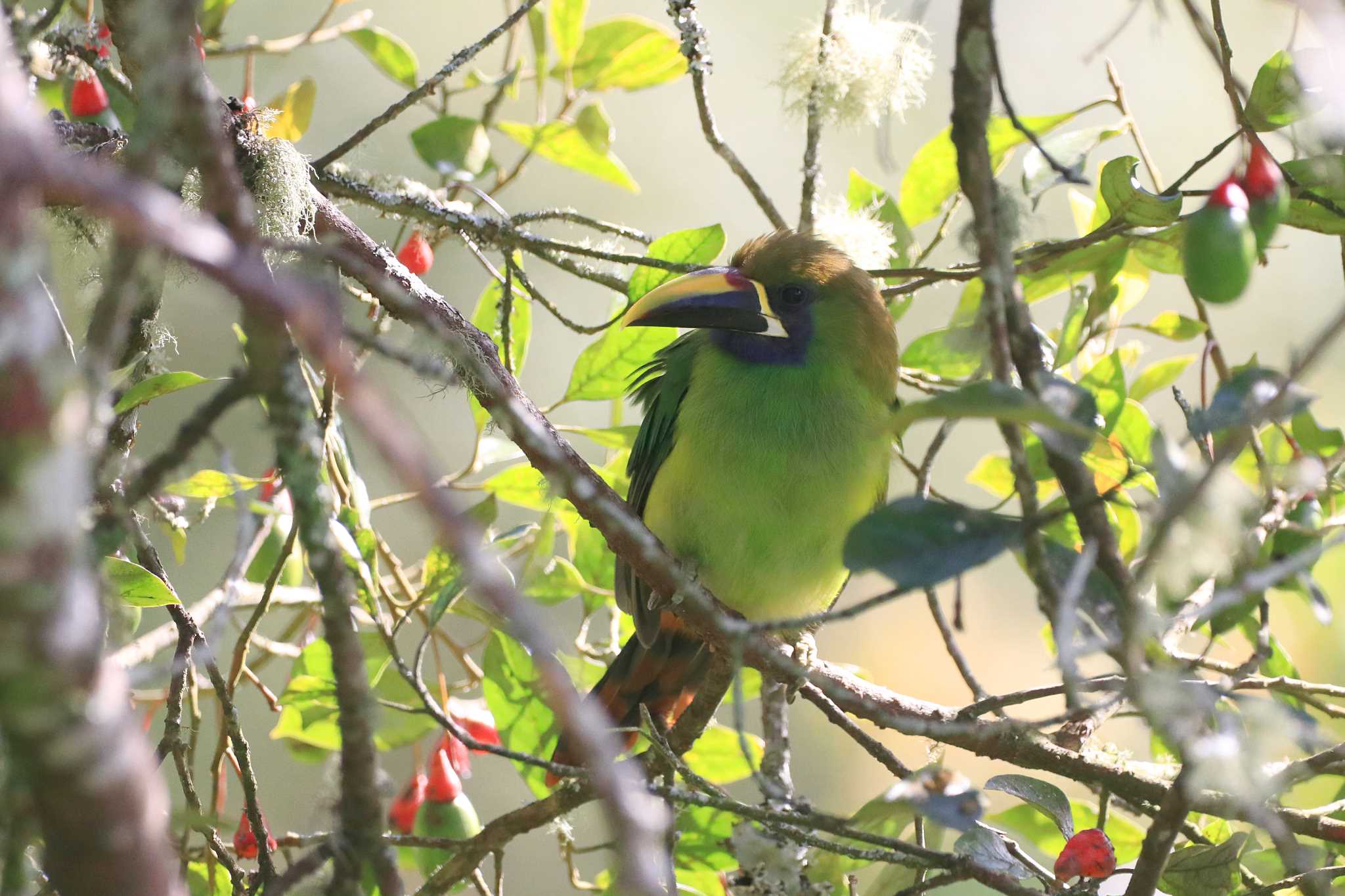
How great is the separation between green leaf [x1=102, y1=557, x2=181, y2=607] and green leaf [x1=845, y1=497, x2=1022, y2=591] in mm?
1043

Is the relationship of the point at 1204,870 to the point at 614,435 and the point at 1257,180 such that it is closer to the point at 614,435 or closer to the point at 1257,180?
the point at 1257,180

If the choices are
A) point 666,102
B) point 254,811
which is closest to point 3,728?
point 254,811

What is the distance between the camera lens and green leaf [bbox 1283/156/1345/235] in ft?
5.03

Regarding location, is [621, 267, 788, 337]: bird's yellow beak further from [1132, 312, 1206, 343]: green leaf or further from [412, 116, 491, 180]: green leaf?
[1132, 312, 1206, 343]: green leaf

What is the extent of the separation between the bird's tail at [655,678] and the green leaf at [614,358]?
641 mm

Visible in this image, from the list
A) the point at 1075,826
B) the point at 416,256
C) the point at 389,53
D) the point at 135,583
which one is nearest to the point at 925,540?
the point at 135,583

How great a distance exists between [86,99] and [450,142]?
0.70 m

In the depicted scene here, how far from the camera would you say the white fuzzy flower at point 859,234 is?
2.45 m

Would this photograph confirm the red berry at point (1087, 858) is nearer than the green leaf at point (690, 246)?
Yes

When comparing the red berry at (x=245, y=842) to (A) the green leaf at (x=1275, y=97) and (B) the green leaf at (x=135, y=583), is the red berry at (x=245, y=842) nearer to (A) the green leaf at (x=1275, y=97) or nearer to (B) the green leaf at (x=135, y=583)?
(B) the green leaf at (x=135, y=583)

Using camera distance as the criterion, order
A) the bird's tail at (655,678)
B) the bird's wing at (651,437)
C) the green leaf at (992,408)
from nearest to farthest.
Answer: the green leaf at (992,408) → the bird's wing at (651,437) → the bird's tail at (655,678)

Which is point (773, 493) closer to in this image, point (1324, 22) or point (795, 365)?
point (795, 365)

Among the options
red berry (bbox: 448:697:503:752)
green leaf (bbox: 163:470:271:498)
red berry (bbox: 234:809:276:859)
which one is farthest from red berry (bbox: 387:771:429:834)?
green leaf (bbox: 163:470:271:498)

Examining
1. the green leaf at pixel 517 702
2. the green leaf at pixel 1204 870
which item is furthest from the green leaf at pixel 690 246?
the green leaf at pixel 1204 870
